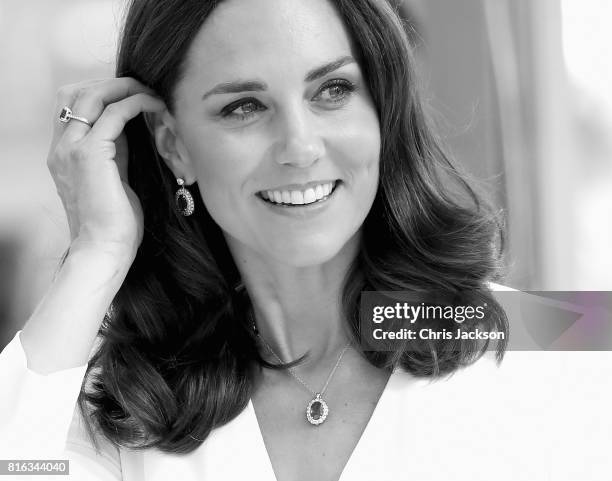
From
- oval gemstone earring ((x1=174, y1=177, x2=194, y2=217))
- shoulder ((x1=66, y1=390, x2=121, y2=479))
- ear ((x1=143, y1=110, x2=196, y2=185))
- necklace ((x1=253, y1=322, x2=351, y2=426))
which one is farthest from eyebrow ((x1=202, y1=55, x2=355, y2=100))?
shoulder ((x1=66, y1=390, x2=121, y2=479))

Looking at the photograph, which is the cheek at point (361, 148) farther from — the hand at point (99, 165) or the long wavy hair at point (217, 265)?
the hand at point (99, 165)

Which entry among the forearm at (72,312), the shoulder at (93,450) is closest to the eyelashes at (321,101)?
the forearm at (72,312)

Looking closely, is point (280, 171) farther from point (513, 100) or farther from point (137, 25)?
point (513, 100)

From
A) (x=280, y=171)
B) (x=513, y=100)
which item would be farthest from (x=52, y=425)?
(x=513, y=100)

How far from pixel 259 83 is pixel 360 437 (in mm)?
669

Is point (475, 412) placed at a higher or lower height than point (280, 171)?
lower

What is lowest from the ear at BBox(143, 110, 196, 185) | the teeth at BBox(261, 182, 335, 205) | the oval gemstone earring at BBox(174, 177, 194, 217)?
the oval gemstone earring at BBox(174, 177, 194, 217)

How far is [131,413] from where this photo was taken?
1617mm

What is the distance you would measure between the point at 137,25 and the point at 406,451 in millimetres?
967

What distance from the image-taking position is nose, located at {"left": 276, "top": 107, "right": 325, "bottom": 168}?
1466 millimetres

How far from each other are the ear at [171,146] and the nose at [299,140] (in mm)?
272

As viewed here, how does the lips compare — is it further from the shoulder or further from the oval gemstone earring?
the shoulder

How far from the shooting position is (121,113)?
1.67 meters

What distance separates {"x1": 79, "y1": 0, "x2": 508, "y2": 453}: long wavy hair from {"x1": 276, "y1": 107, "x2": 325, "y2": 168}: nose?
0.58ft
